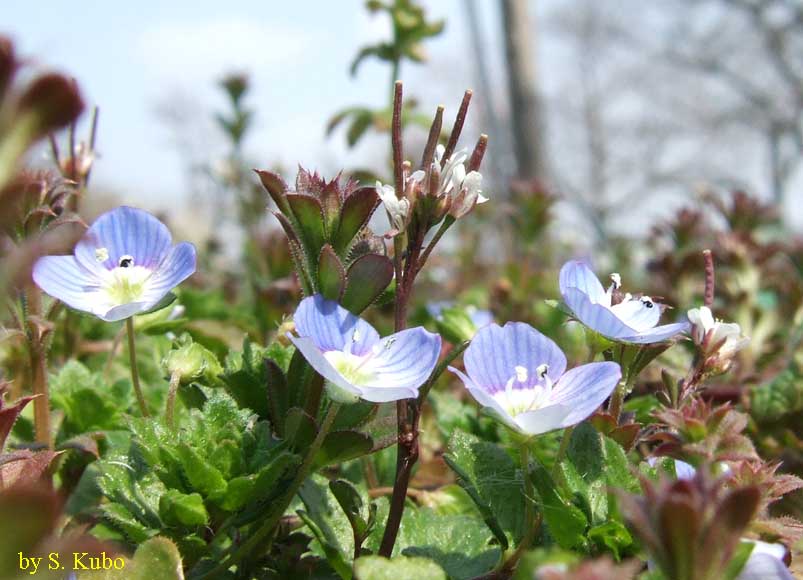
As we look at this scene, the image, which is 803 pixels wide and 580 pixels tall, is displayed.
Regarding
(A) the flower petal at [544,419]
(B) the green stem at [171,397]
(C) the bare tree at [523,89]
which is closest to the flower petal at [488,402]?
(A) the flower petal at [544,419]

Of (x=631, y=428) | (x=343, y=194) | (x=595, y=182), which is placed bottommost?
(x=595, y=182)

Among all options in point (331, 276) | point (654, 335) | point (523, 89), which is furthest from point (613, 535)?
point (523, 89)

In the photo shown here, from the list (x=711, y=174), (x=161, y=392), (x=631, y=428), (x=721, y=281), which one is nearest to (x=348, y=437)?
(x=631, y=428)

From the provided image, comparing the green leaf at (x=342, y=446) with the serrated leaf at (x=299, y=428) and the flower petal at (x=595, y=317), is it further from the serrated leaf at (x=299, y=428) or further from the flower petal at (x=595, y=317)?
the flower petal at (x=595, y=317)

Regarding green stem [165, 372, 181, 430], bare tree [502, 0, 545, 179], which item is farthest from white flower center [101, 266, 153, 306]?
bare tree [502, 0, 545, 179]

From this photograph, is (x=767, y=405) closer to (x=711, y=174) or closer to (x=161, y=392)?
(x=161, y=392)

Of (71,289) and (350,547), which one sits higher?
(71,289)

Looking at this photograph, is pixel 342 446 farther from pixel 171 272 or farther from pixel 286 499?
pixel 171 272

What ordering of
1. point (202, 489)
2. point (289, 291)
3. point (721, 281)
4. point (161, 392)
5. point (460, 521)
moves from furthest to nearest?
point (721, 281)
point (289, 291)
point (161, 392)
point (460, 521)
point (202, 489)
